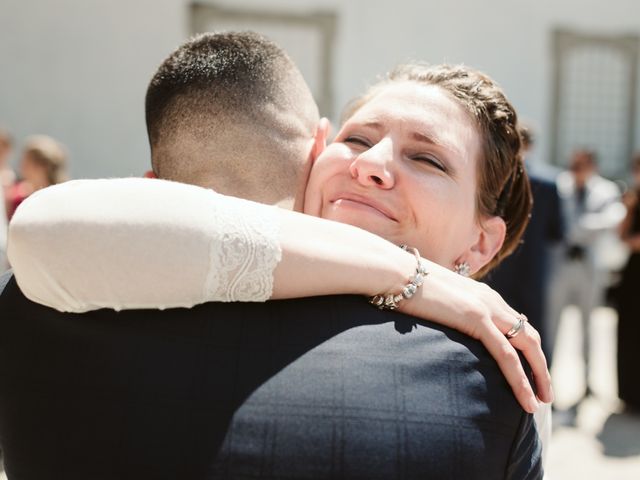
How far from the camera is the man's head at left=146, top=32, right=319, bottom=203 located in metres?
1.61

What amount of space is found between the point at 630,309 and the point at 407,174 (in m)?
5.35

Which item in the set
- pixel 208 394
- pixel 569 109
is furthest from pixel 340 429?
pixel 569 109

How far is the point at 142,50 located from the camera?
33.4ft

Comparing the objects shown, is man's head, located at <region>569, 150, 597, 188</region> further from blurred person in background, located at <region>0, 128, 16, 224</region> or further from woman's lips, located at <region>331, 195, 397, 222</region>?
woman's lips, located at <region>331, 195, 397, 222</region>

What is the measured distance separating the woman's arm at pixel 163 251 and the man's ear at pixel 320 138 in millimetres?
625

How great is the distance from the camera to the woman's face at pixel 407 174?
1575mm

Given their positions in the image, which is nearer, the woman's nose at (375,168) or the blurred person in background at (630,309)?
the woman's nose at (375,168)

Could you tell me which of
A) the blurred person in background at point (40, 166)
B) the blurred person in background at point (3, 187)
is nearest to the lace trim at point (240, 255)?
the blurred person in background at point (3, 187)

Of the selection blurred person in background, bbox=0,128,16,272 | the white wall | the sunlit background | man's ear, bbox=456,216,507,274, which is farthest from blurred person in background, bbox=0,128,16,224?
man's ear, bbox=456,216,507,274

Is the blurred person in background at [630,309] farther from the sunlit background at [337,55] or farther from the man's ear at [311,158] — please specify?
the man's ear at [311,158]

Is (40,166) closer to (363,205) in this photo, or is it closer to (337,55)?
(363,205)

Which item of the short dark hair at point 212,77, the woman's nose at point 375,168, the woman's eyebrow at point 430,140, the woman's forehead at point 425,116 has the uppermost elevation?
the short dark hair at point 212,77

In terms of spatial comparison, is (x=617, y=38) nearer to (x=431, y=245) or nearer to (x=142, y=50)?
(x=142, y=50)

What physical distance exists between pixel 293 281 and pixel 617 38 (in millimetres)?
12690
